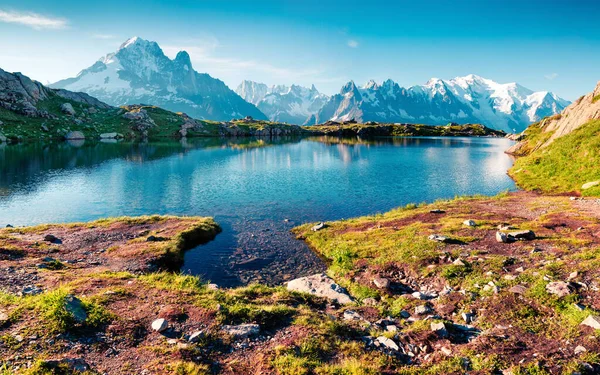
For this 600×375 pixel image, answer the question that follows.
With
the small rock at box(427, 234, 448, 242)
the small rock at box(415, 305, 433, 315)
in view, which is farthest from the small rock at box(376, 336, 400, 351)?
the small rock at box(427, 234, 448, 242)

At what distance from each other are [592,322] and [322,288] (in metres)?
14.3

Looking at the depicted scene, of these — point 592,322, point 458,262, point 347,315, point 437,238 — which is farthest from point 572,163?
point 347,315

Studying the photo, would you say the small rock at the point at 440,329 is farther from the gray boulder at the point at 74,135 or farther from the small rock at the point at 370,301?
the gray boulder at the point at 74,135

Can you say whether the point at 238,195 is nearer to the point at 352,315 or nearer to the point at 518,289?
the point at 352,315

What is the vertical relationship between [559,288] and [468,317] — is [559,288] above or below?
above

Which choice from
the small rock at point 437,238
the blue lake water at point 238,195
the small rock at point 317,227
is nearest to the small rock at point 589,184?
the blue lake water at point 238,195

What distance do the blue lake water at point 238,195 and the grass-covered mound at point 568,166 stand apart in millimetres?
4696

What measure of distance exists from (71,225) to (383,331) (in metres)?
38.4

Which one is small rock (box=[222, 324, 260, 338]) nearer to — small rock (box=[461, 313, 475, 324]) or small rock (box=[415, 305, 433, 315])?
small rock (box=[415, 305, 433, 315])

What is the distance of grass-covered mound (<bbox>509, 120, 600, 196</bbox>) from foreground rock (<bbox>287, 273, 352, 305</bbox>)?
38251 mm

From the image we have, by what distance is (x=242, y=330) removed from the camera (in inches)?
567

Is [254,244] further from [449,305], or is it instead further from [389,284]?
[449,305]

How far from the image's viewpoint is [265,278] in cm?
2723

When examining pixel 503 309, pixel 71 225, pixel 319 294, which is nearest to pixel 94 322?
pixel 319 294
